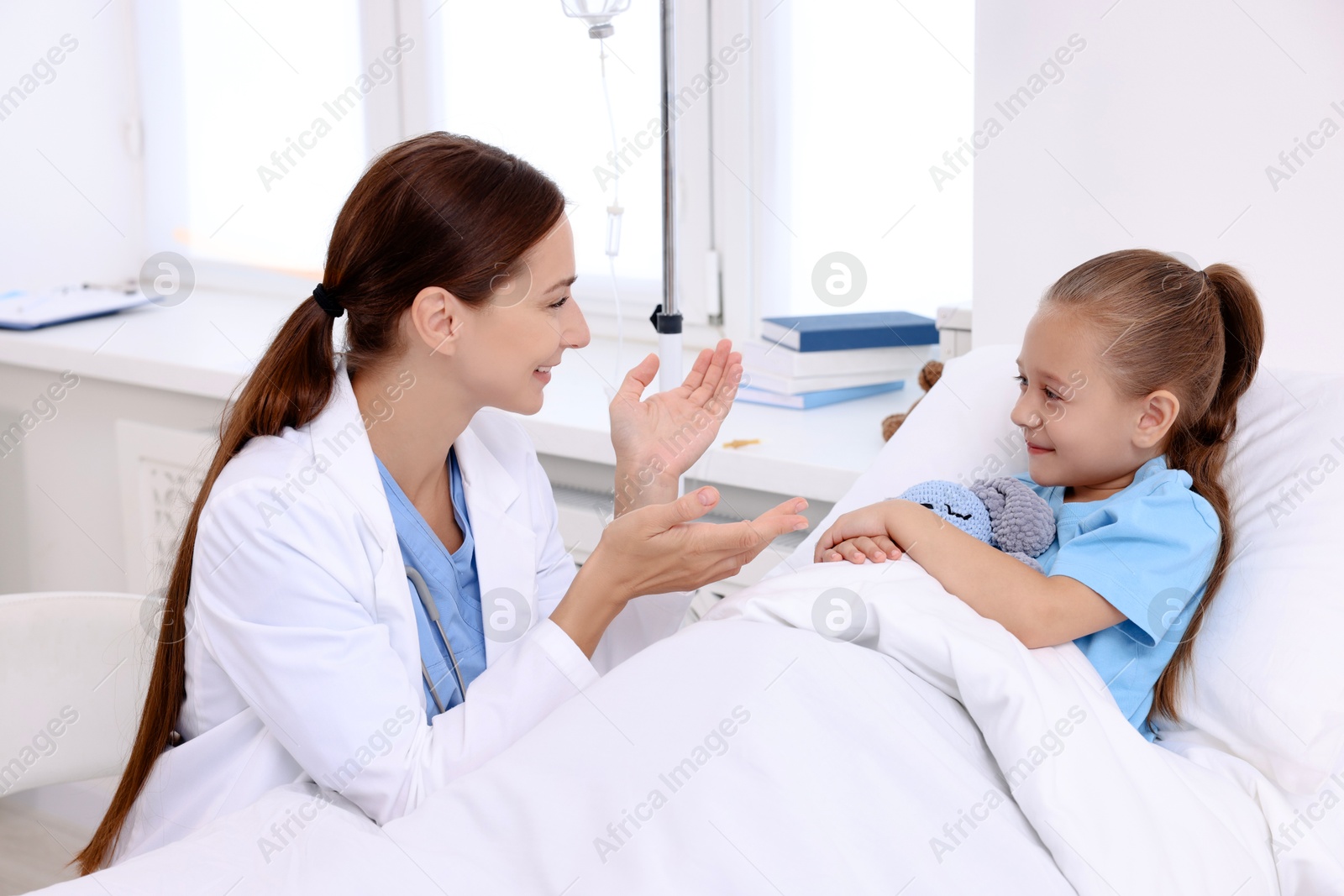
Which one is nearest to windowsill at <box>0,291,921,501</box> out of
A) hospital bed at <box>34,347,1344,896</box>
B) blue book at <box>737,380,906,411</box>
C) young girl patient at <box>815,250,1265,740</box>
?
blue book at <box>737,380,906,411</box>

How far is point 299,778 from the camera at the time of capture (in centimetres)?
119

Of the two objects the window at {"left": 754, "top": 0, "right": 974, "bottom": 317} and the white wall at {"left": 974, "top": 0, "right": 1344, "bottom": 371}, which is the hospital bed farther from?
the window at {"left": 754, "top": 0, "right": 974, "bottom": 317}

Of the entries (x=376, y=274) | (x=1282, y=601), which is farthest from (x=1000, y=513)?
(x=376, y=274)

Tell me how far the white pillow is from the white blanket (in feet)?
0.17

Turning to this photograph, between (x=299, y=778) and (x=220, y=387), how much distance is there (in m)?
1.25

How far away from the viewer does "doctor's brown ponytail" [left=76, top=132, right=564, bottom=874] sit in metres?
1.21

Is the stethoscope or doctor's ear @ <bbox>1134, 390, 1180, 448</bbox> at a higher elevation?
doctor's ear @ <bbox>1134, 390, 1180, 448</bbox>

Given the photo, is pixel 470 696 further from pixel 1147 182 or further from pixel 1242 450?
pixel 1147 182

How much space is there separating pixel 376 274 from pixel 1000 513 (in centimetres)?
70

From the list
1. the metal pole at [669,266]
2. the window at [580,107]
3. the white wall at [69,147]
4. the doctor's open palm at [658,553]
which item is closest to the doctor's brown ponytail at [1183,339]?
the doctor's open palm at [658,553]

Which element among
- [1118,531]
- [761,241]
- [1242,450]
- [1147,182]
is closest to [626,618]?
[1118,531]

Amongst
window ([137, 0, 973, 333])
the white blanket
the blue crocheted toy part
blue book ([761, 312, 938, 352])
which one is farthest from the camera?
window ([137, 0, 973, 333])

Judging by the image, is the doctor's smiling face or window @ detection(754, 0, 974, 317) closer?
the doctor's smiling face

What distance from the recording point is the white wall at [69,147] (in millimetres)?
2834
